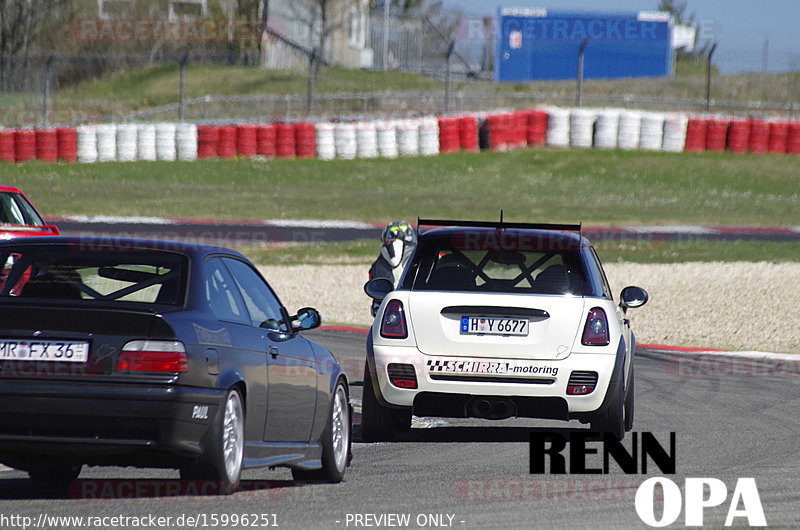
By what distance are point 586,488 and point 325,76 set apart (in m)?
46.4

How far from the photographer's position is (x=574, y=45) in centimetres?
5844

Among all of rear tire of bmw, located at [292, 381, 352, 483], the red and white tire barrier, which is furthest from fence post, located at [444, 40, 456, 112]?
rear tire of bmw, located at [292, 381, 352, 483]

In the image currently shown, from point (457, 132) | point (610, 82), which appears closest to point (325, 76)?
point (610, 82)

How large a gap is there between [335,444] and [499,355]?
136cm

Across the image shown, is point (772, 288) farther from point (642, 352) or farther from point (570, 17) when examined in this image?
point (570, 17)

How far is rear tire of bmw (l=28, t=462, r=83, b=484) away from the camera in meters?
6.37

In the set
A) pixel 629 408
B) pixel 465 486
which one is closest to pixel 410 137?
pixel 629 408

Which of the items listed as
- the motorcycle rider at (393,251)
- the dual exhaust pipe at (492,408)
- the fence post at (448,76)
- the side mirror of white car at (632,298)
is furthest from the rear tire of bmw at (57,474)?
the fence post at (448,76)

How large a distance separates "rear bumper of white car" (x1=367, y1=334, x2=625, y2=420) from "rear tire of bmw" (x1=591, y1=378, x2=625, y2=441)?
6 centimetres

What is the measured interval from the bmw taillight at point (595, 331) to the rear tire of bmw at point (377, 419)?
1237 mm

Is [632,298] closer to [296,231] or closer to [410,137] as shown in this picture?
[296,231]

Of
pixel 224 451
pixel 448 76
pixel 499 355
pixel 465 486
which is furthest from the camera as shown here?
pixel 448 76

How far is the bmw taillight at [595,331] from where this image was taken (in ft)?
26.5

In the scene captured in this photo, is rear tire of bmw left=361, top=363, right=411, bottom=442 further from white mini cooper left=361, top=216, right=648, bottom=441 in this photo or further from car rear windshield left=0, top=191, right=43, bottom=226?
car rear windshield left=0, top=191, right=43, bottom=226
